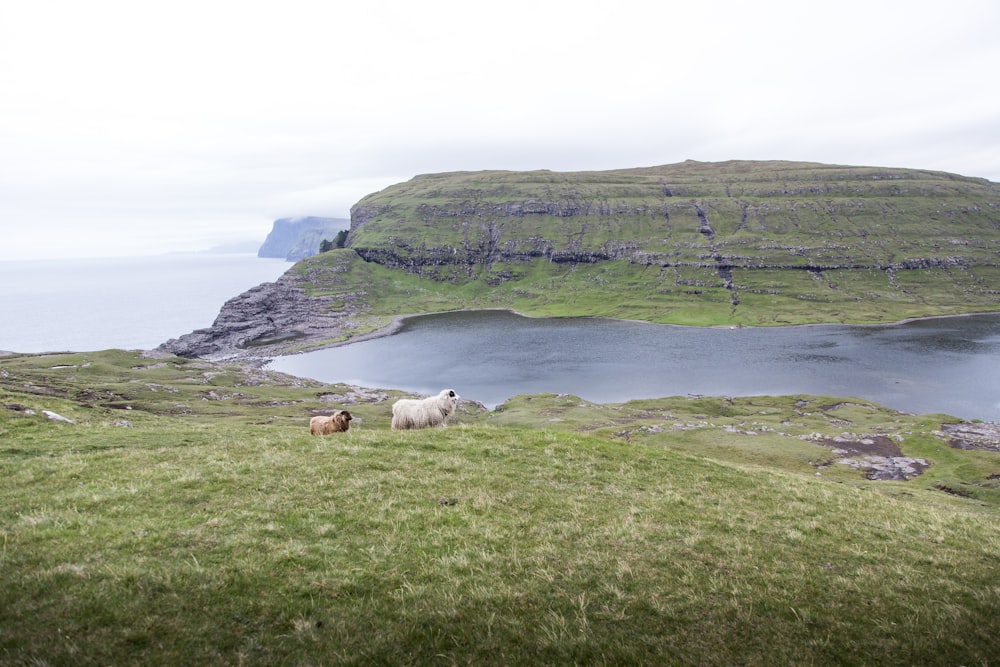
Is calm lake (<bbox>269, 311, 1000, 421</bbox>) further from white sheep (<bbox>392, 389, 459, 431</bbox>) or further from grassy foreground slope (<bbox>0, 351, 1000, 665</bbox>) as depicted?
grassy foreground slope (<bbox>0, 351, 1000, 665</bbox>)

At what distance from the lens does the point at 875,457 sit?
61.1 m

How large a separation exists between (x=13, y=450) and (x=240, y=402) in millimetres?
74602

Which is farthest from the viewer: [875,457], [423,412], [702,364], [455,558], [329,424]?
[702,364]

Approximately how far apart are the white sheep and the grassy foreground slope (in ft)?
17.0

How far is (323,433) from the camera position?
25750mm

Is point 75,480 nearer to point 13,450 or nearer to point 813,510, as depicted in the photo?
point 13,450

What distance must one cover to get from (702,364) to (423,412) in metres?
133

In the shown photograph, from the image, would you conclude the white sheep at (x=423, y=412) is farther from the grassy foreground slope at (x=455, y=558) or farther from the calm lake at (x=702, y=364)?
the calm lake at (x=702, y=364)

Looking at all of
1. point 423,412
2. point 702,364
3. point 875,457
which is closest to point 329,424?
point 423,412

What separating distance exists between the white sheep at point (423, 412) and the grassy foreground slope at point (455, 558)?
5.19 m

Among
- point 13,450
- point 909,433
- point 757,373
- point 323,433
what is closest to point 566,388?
point 757,373

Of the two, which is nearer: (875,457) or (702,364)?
(875,457)

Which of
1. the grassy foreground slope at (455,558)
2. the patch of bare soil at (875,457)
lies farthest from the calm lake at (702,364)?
the grassy foreground slope at (455,558)

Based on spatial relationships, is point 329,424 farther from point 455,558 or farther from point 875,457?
point 875,457
